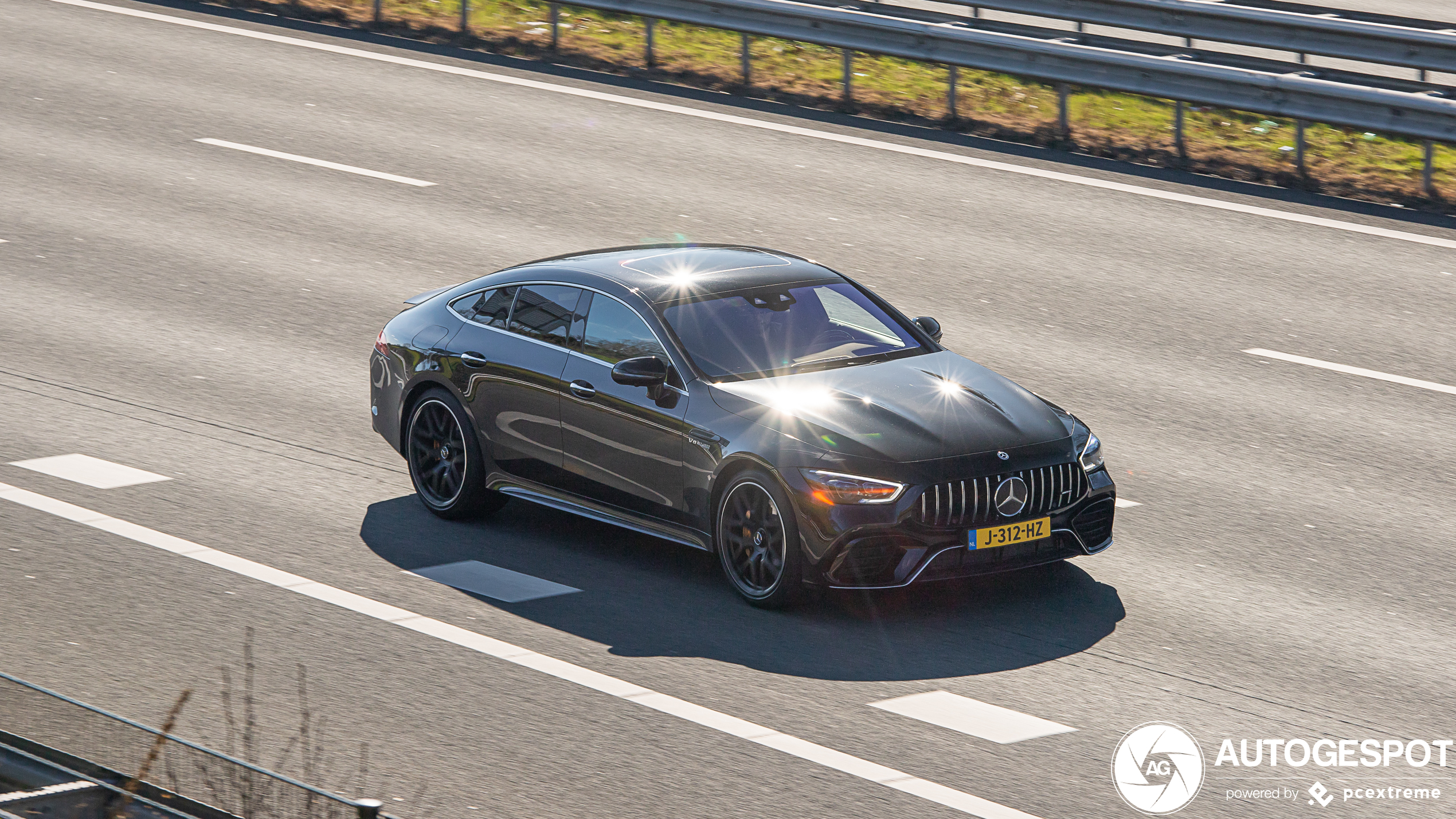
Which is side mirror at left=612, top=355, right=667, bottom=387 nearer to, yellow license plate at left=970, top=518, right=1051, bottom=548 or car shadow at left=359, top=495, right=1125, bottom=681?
car shadow at left=359, top=495, right=1125, bottom=681

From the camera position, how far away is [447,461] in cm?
988

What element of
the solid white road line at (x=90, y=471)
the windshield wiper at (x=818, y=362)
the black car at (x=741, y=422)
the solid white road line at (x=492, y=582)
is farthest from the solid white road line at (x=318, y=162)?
the windshield wiper at (x=818, y=362)

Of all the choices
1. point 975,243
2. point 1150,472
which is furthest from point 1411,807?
point 975,243

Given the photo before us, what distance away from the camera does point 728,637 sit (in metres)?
7.99

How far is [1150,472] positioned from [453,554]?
3.86 m

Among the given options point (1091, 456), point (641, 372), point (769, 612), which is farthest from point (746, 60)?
point (769, 612)

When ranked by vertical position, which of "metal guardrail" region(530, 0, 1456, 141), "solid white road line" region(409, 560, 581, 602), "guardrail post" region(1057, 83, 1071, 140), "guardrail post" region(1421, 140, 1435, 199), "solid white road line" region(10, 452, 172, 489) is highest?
"metal guardrail" region(530, 0, 1456, 141)

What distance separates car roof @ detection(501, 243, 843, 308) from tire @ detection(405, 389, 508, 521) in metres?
0.90

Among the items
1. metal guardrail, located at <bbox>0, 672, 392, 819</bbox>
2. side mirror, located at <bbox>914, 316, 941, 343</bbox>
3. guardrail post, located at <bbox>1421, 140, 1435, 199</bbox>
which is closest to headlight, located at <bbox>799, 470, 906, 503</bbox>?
side mirror, located at <bbox>914, 316, 941, 343</bbox>

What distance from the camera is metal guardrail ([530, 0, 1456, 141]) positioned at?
15992 mm

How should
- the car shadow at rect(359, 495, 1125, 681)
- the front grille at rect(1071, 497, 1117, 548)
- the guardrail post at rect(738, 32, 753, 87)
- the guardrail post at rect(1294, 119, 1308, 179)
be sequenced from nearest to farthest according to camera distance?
the car shadow at rect(359, 495, 1125, 681), the front grille at rect(1071, 497, 1117, 548), the guardrail post at rect(1294, 119, 1308, 179), the guardrail post at rect(738, 32, 753, 87)

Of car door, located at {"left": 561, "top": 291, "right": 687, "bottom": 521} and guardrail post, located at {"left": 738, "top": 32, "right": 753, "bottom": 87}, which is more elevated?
guardrail post, located at {"left": 738, "top": 32, "right": 753, "bottom": 87}

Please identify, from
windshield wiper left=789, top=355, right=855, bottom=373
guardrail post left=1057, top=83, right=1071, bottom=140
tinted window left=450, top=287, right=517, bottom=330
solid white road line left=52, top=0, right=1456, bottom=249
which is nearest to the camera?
windshield wiper left=789, top=355, right=855, bottom=373

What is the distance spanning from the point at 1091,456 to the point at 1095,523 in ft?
1.07
